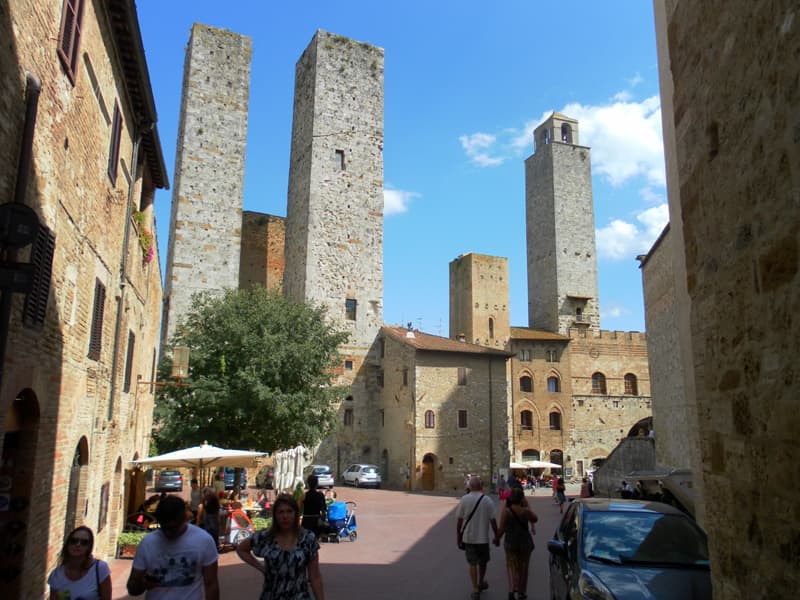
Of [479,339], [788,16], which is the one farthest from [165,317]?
[788,16]

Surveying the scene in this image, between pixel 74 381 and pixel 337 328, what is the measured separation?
86.4ft

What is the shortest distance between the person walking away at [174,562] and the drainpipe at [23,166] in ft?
6.99

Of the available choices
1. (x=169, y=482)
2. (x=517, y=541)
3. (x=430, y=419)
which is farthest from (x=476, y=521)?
(x=430, y=419)

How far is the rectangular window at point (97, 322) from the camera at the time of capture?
9.46 m

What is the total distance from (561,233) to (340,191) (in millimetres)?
18460

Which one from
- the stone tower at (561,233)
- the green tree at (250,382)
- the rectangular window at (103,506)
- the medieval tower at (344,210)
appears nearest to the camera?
the rectangular window at (103,506)

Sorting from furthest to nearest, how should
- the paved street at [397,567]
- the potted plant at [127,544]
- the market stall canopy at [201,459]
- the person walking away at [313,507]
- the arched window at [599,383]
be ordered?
1. the arched window at [599,383]
2. the market stall canopy at [201,459]
3. the potted plant at [127,544]
4. the person walking away at [313,507]
5. the paved street at [397,567]

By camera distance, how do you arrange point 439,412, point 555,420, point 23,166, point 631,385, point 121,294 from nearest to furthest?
point 23,166
point 121,294
point 439,412
point 555,420
point 631,385

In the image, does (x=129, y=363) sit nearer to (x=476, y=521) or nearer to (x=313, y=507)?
(x=313, y=507)

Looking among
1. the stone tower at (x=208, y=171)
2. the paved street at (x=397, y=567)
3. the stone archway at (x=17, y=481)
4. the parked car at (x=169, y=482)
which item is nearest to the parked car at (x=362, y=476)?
the parked car at (x=169, y=482)

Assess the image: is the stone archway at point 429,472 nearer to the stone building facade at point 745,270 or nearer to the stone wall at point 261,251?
the stone wall at point 261,251

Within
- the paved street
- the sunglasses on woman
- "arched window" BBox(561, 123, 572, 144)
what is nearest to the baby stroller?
the paved street

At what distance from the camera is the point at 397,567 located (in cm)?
1130

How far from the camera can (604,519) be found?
6.44 m
